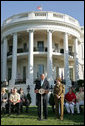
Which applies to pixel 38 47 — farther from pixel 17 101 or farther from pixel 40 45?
pixel 17 101

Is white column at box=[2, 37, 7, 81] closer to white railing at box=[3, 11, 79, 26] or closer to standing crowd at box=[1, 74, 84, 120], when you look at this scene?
white railing at box=[3, 11, 79, 26]

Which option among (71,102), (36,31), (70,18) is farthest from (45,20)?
(71,102)

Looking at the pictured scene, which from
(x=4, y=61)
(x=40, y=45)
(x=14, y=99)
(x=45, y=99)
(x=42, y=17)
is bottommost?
(x=14, y=99)

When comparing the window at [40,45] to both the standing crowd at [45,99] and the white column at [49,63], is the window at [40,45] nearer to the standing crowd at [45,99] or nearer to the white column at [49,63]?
the white column at [49,63]

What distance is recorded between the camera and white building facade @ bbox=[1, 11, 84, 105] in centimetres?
2616

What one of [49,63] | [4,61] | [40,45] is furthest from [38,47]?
[4,61]

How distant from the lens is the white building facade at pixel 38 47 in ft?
85.8

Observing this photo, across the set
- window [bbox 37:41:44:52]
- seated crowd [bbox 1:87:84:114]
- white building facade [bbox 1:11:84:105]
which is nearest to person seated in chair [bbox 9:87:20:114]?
seated crowd [bbox 1:87:84:114]

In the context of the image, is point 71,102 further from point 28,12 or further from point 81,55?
point 81,55

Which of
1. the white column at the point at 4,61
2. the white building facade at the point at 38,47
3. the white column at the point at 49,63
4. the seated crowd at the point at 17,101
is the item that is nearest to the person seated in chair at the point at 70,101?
the seated crowd at the point at 17,101

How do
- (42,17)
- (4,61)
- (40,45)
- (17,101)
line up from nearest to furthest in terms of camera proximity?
1. (17,101)
2. (42,17)
3. (4,61)
4. (40,45)

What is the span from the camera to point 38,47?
28750mm

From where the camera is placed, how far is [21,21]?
26812 millimetres

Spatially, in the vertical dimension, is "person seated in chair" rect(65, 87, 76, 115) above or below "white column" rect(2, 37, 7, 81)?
below
